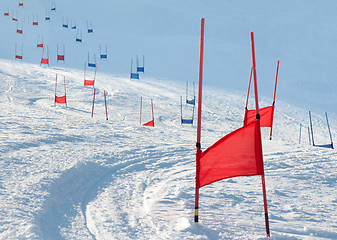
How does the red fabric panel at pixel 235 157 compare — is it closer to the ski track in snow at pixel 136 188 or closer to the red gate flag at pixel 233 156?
the red gate flag at pixel 233 156

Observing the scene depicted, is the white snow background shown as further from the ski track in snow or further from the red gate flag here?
the red gate flag

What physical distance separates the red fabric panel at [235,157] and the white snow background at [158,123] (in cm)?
55

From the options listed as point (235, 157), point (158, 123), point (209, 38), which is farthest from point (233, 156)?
point (209, 38)

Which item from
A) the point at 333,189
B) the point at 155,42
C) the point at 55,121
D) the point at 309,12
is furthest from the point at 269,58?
the point at 333,189

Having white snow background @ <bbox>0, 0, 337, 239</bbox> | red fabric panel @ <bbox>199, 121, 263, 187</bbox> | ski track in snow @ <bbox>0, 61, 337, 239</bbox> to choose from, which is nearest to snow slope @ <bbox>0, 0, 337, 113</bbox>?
white snow background @ <bbox>0, 0, 337, 239</bbox>

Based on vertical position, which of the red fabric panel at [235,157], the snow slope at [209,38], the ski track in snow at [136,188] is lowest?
the ski track in snow at [136,188]

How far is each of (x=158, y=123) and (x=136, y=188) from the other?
445 inches

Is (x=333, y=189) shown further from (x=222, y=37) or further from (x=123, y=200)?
(x=222, y=37)

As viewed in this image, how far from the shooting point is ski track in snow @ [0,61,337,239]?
3.56m

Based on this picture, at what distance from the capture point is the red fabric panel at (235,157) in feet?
11.4

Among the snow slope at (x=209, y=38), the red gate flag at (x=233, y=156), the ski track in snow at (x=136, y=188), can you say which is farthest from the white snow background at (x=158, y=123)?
the red gate flag at (x=233, y=156)

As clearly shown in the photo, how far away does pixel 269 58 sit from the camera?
38562 millimetres

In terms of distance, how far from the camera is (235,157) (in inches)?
141

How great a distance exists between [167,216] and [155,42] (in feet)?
121
